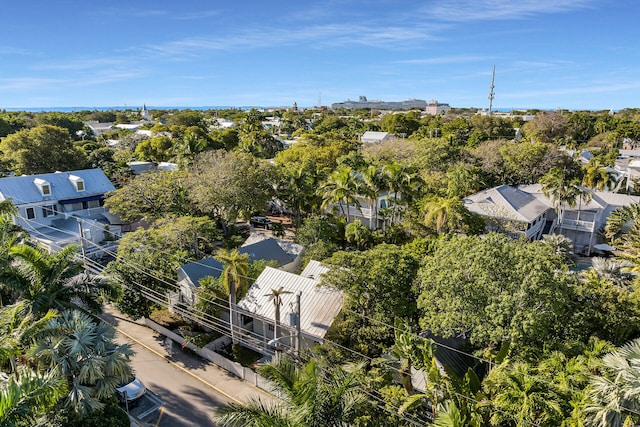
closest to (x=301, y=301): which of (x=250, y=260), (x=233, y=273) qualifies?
(x=233, y=273)

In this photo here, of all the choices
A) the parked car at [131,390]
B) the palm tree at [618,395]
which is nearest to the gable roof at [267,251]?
the parked car at [131,390]

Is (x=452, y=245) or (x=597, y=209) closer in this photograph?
(x=452, y=245)

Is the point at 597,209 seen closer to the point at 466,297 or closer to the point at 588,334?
the point at 588,334

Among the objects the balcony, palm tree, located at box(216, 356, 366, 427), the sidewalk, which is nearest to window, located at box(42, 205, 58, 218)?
the sidewalk

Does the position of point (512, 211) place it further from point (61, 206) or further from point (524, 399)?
point (61, 206)

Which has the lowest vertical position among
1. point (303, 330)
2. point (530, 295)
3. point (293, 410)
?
point (303, 330)

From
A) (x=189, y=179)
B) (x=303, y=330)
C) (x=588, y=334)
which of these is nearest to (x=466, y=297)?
(x=588, y=334)
